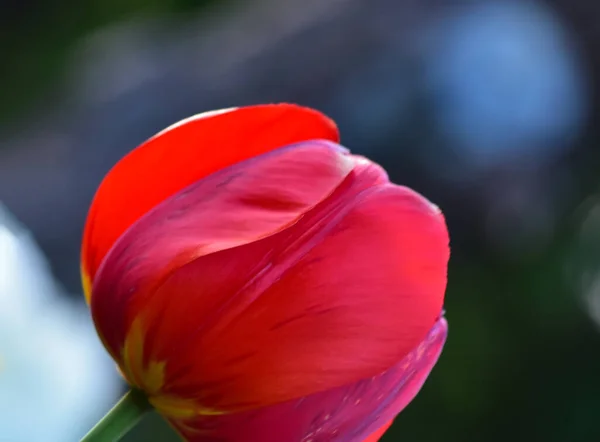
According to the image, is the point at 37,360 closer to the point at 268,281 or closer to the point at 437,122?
the point at 268,281

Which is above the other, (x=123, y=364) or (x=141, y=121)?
(x=123, y=364)

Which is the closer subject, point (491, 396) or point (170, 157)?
point (170, 157)

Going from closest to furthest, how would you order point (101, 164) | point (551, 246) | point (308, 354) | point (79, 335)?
1. point (308, 354)
2. point (79, 335)
3. point (101, 164)
4. point (551, 246)

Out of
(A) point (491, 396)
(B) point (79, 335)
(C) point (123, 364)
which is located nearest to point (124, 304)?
(C) point (123, 364)

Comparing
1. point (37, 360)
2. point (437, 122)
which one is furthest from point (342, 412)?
point (437, 122)

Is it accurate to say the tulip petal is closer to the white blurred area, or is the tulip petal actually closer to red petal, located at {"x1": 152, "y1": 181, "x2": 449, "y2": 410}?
red petal, located at {"x1": 152, "y1": 181, "x2": 449, "y2": 410}

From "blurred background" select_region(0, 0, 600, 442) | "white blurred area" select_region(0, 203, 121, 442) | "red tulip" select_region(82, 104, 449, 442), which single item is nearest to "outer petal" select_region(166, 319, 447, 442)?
"red tulip" select_region(82, 104, 449, 442)

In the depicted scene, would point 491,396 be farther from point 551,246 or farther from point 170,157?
point 170,157
